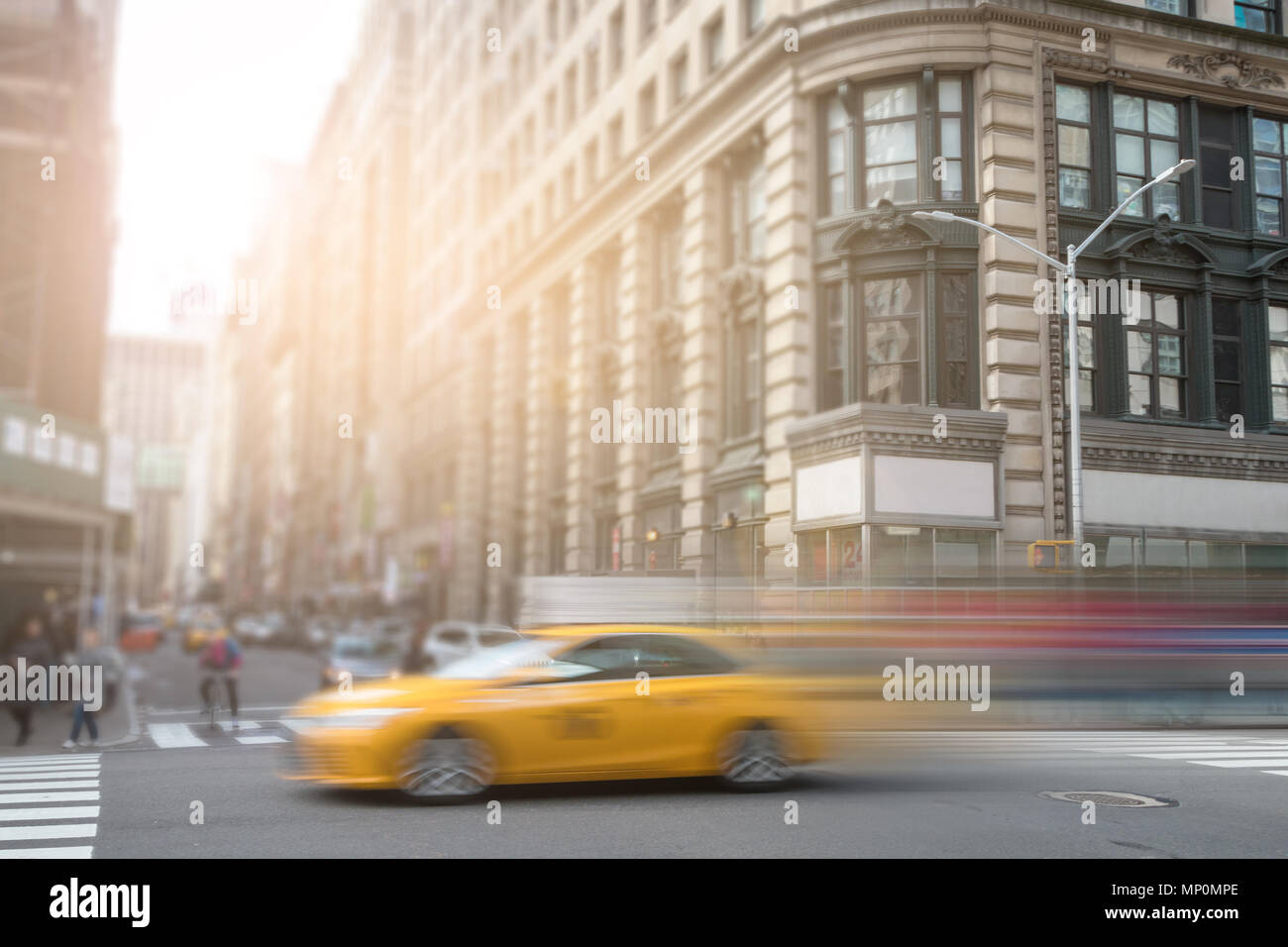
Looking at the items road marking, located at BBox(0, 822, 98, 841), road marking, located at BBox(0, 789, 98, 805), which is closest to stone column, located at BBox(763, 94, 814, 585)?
road marking, located at BBox(0, 789, 98, 805)

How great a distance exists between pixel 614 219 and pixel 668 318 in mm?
5437

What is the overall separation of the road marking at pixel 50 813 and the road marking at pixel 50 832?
43cm

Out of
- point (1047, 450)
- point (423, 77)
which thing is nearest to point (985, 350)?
point (1047, 450)

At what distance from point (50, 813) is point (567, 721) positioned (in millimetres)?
4723

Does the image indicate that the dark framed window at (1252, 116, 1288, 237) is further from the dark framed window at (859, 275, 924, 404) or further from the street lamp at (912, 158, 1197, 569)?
the dark framed window at (859, 275, 924, 404)

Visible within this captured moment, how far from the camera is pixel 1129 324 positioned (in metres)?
24.8

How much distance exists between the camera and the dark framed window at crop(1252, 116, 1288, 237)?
25.3 metres

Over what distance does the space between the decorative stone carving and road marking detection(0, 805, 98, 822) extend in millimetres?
24377

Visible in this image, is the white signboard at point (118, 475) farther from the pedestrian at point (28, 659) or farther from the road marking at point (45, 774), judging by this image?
the road marking at point (45, 774)

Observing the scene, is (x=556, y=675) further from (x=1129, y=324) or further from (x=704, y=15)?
(x=704, y=15)

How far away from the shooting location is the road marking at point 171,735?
728 inches

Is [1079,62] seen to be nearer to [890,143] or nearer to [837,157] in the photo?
[890,143]

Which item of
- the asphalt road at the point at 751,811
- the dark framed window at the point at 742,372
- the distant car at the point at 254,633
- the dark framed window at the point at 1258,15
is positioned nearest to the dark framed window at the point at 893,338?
the dark framed window at the point at 742,372

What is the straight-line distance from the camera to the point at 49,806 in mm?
11508
